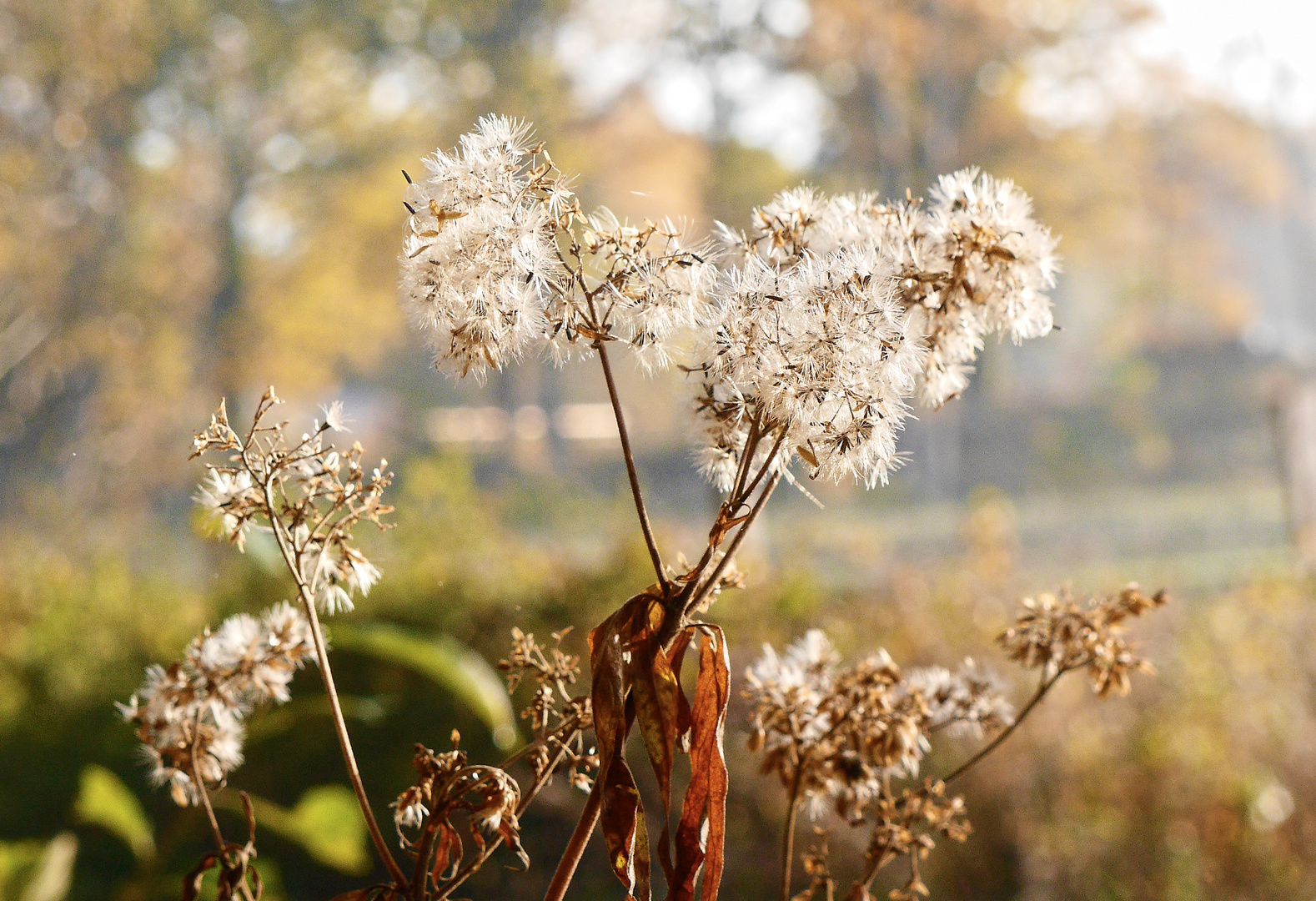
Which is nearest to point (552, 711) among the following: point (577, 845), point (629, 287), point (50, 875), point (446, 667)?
point (577, 845)

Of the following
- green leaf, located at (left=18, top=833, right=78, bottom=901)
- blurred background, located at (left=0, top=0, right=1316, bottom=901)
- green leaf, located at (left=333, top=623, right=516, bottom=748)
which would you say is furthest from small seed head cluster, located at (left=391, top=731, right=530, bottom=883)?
green leaf, located at (left=18, top=833, right=78, bottom=901)

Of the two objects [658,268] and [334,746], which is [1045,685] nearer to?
[658,268]

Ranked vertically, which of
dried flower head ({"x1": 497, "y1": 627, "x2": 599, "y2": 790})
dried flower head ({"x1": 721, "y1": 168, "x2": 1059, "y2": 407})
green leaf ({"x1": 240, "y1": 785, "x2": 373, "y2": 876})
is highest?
dried flower head ({"x1": 721, "y1": 168, "x2": 1059, "y2": 407})

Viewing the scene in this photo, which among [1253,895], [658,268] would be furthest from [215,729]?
[1253,895]

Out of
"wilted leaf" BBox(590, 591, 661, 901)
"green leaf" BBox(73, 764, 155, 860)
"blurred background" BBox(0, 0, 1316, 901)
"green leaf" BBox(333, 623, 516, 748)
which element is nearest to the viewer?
"wilted leaf" BBox(590, 591, 661, 901)

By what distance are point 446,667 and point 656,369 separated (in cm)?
96

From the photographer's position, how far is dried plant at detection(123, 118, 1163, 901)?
0.31 metres

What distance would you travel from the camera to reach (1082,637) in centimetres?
42

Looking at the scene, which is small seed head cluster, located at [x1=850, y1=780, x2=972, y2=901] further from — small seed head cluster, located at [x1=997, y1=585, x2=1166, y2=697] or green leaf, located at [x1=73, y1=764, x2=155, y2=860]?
green leaf, located at [x1=73, y1=764, x2=155, y2=860]

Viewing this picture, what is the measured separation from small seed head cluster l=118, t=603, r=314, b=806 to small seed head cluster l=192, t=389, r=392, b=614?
4 cm

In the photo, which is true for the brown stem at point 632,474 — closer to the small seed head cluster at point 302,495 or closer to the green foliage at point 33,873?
the small seed head cluster at point 302,495

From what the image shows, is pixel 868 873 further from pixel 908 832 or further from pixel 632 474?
pixel 632 474

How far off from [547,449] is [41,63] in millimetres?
1648

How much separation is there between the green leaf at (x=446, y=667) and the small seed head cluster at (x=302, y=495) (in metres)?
0.85
